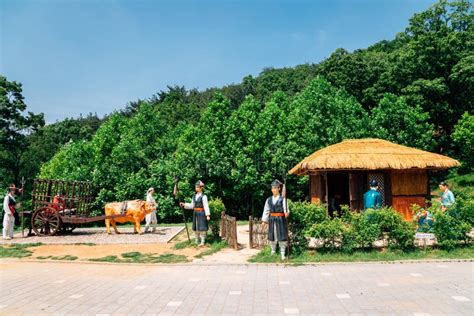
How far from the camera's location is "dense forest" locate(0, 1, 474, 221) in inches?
897

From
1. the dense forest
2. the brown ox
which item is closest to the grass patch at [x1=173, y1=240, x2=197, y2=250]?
the brown ox

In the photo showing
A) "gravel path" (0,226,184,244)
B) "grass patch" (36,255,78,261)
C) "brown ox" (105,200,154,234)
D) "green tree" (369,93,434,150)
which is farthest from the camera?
"green tree" (369,93,434,150)

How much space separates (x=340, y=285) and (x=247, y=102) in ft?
60.6

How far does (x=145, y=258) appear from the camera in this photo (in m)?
11.1

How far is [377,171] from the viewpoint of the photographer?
16219 millimetres

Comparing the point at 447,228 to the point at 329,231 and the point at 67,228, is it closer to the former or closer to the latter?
the point at 329,231

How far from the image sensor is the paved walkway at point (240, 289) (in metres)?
6.39

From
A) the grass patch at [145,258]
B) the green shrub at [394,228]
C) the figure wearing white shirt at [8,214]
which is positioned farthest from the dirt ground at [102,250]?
the green shrub at [394,228]

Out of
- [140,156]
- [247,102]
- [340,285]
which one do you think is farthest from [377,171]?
[140,156]

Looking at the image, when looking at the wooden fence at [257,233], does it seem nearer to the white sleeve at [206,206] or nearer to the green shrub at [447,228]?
the white sleeve at [206,206]

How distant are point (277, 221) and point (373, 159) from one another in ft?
22.8

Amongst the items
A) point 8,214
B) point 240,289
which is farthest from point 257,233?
point 8,214

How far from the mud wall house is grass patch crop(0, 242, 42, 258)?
10.1 m

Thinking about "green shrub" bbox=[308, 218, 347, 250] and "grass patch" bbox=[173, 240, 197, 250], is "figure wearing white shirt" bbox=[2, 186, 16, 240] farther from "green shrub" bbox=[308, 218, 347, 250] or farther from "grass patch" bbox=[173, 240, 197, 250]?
"green shrub" bbox=[308, 218, 347, 250]
